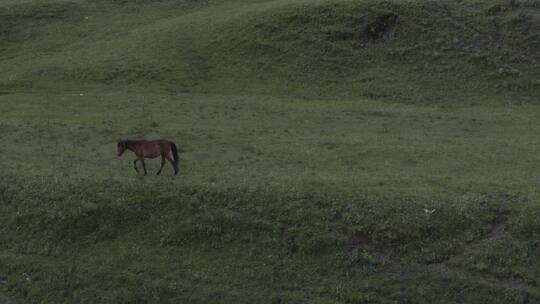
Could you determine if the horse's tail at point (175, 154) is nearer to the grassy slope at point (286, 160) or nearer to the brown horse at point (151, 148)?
the brown horse at point (151, 148)

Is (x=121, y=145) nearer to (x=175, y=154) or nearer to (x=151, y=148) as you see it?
(x=151, y=148)

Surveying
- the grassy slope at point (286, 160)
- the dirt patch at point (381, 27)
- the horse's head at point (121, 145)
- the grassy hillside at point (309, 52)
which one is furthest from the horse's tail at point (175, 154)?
the dirt patch at point (381, 27)

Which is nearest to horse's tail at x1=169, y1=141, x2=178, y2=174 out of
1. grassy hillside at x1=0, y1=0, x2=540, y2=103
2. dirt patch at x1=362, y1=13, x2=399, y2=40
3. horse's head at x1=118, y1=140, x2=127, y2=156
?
horse's head at x1=118, y1=140, x2=127, y2=156

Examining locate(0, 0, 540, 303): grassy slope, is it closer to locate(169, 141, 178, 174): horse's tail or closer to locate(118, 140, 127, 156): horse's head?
locate(169, 141, 178, 174): horse's tail

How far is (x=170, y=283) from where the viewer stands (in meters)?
17.5

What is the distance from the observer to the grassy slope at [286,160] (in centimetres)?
1778

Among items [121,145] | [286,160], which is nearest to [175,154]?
[121,145]

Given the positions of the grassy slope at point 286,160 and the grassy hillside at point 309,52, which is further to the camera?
the grassy hillside at point 309,52

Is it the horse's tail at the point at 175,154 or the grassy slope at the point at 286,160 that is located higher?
the horse's tail at the point at 175,154

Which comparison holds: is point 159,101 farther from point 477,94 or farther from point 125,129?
point 477,94

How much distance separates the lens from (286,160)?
25828 millimetres

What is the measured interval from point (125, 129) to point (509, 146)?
1962 centimetres

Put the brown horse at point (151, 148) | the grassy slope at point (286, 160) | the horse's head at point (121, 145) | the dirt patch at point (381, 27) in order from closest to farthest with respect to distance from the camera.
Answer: the grassy slope at point (286, 160) → the brown horse at point (151, 148) → the horse's head at point (121, 145) → the dirt patch at point (381, 27)

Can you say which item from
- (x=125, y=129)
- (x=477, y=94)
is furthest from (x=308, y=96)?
(x=125, y=129)
